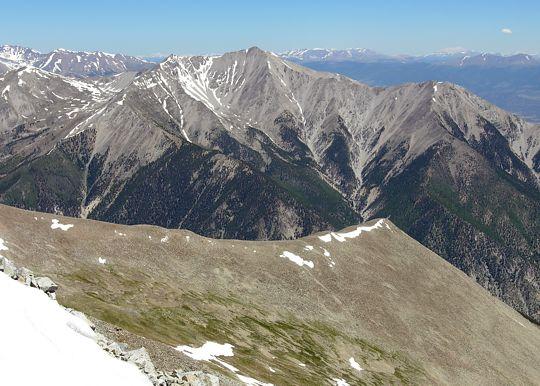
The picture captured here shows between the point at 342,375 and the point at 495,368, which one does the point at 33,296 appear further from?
the point at 495,368

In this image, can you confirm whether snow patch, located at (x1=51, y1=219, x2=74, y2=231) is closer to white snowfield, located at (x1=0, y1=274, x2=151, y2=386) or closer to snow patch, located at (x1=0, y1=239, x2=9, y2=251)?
snow patch, located at (x1=0, y1=239, x2=9, y2=251)

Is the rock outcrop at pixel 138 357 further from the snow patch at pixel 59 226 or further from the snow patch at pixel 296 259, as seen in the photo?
the snow patch at pixel 296 259

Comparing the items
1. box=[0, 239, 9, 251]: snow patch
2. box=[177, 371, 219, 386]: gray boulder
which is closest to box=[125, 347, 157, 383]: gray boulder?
box=[177, 371, 219, 386]: gray boulder

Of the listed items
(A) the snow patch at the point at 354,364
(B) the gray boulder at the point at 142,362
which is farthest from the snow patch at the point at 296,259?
(B) the gray boulder at the point at 142,362

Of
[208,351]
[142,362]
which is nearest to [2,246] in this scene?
[208,351]

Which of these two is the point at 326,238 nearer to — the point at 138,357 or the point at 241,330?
the point at 241,330

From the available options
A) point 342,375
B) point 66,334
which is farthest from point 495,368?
point 66,334
